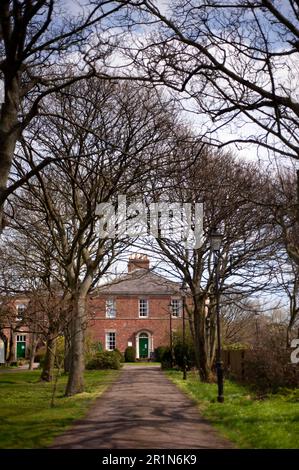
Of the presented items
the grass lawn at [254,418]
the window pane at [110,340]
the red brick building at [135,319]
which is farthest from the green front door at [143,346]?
the grass lawn at [254,418]

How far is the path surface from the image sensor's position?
9977 mm

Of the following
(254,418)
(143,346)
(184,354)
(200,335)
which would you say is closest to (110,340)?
(143,346)

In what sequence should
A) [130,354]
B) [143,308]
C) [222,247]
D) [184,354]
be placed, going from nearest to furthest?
[222,247] < [184,354] < [130,354] < [143,308]

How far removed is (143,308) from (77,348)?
130 ft

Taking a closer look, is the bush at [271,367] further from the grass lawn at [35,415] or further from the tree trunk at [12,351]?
the tree trunk at [12,351]

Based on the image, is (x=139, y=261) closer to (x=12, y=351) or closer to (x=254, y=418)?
(x=254, y=418)

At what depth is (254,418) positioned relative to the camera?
41.3ft

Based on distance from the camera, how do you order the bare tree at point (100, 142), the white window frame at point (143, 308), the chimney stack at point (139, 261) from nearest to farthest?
the bare tree at point (100, 142), the chimney stack at point (139, 261), the white window frame at point (143, 308)

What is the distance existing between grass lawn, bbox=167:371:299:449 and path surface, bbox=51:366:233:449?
0.33 m

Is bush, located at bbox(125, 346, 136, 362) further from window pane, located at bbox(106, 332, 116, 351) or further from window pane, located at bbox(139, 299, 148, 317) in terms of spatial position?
window pane, located at bbox(139, 299, 148, 317)

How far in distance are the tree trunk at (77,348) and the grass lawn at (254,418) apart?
4015mm

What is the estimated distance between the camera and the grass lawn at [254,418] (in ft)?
32.8

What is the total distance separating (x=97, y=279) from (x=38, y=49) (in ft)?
52.8
